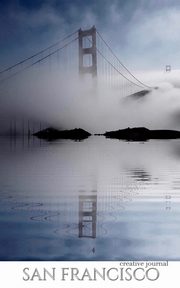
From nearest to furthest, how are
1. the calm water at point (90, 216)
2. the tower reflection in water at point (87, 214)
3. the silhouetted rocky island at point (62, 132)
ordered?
the calm water at point (90, 216) → the tower reflection in water at point (87, 214) → the silhouetted rocky island at point (62, 132)

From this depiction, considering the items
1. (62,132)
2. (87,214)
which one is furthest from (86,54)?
(87,214)

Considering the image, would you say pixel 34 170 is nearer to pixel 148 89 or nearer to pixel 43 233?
pixel 148 89

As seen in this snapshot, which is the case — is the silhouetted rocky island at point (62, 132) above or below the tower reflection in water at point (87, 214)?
above

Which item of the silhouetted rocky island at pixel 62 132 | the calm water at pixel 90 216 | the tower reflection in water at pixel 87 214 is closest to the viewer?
the calm water at pixel 90 216

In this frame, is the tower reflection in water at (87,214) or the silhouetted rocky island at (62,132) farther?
the silhouetted rocky island at (62,132)

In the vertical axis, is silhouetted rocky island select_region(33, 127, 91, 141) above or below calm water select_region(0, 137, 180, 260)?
above

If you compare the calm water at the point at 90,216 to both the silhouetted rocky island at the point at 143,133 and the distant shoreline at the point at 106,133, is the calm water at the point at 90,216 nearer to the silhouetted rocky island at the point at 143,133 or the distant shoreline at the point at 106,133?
the distant shoreline at the point at 106,133

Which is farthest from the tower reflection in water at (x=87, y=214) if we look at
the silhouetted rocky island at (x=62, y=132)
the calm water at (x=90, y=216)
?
the silhouetted rocky island at (x=62, y=132)

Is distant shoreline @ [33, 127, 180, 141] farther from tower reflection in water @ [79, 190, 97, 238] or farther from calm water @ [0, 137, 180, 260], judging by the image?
tower reflection in water @ [79, 190, 97, 238]

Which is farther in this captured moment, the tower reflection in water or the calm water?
the tower reflection in water

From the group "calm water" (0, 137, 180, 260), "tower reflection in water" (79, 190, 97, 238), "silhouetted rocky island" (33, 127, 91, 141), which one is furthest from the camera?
"silhouetted rocky island" (33, 127, 91, 141)

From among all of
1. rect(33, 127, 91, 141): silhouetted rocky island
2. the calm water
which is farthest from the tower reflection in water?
rect(33, 127, 91, 141): silhouetted rocky island

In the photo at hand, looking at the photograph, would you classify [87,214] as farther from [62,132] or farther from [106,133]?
[62,132]

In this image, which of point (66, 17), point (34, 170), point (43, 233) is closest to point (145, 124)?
point (34, 170)
